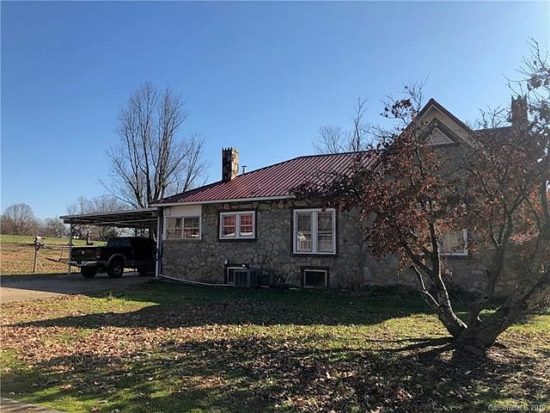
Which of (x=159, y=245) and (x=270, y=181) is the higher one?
(x=270, y=181)

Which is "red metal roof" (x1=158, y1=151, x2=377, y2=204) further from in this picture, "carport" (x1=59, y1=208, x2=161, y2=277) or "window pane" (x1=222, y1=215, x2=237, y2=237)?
"carport" (x1=59, y1=208, x2=161, y2=277)

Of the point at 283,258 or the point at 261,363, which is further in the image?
the point at 283,258

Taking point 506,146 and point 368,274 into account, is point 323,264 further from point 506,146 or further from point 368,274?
point 506,146

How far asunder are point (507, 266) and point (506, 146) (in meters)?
6.59

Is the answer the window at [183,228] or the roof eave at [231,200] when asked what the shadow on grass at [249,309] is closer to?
the roof eave at [231,200]

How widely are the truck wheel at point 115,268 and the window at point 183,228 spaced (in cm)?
351

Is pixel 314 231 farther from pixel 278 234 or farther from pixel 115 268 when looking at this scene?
pixel 115 268

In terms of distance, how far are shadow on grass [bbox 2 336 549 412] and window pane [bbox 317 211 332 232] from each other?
942cm

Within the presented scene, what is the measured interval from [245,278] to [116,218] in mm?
10833

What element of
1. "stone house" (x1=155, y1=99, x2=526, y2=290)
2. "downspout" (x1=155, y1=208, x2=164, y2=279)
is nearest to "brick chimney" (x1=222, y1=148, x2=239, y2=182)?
"stone house" (x1=155, y1=99, x2=526, y2=290)

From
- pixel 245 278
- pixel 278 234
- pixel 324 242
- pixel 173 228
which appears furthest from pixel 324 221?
pixel 173 228

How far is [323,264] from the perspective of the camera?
1706cm

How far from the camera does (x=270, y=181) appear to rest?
20000mm

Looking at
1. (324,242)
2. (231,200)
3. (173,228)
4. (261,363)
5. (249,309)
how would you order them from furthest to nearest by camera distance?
1. (173,228)
2. (231,200)
3. (324,242)
4. (249,309)
5. (261,363)
